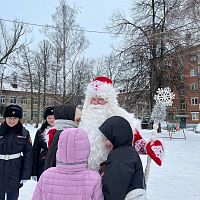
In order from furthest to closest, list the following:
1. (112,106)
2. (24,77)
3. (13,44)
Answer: (24,77)
(13,44)
(112,106)

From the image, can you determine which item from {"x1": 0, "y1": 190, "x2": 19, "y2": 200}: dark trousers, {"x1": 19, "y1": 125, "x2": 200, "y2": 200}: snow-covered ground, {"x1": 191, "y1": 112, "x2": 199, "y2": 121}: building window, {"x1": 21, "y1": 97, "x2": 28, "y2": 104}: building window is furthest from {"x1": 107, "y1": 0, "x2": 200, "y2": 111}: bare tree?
{"x1": 21, "y1": 97, "x2": 28, "y2": 104}: building window

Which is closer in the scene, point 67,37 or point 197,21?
point 197,21

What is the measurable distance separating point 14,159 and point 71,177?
208 cm

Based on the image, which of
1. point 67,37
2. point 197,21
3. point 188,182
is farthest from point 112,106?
point 67,37

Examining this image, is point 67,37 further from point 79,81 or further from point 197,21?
point 197,21

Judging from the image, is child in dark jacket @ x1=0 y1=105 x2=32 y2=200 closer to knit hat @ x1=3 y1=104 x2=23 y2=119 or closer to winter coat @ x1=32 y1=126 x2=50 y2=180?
knit hat @ x1=3 y1=104 x2=23 y2=119

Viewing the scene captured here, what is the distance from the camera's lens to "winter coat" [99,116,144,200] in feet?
6.21

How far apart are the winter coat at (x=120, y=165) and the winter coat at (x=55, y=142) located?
72 cm

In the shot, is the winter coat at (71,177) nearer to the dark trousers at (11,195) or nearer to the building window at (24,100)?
the dark trousers at (11,195)

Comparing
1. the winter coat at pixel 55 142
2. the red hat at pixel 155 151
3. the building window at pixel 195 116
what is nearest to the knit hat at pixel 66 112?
the winter coat at pixel 55 142

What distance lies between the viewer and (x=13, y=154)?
382cm

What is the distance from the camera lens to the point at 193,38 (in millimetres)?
10242

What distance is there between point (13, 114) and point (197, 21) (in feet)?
25.0

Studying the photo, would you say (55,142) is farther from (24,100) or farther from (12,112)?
(24,100)
